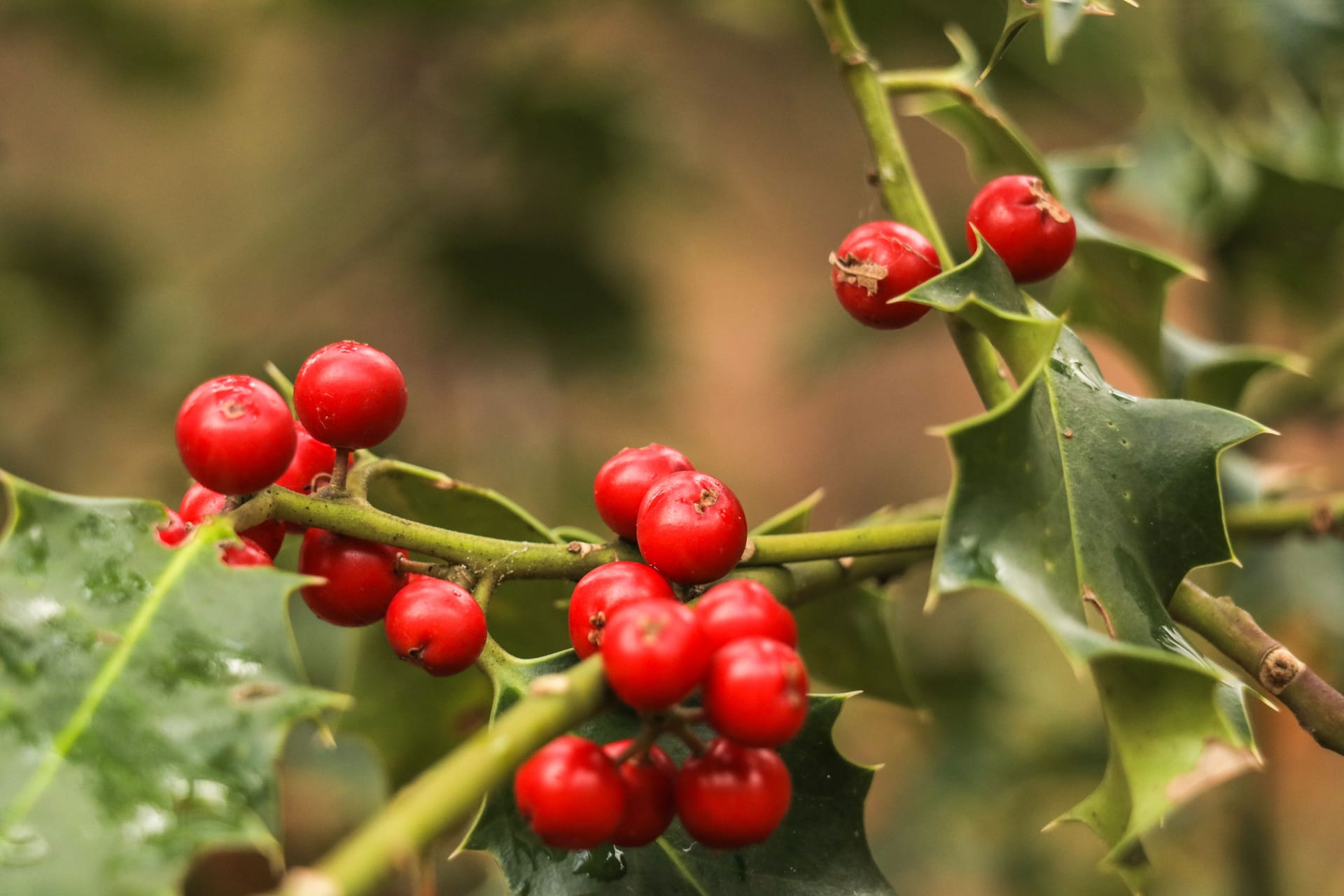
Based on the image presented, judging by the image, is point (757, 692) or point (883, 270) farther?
point (883, 270)

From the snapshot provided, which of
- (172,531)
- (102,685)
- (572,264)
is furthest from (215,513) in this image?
(572,264)

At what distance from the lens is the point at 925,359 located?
398 cm

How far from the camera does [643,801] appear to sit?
56cm

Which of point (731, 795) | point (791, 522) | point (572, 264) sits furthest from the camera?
point (572, 264)

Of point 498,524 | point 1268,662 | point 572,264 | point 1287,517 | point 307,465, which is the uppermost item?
point 307,465

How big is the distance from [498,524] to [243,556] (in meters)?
0.22

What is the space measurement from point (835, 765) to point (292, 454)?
0.38 m

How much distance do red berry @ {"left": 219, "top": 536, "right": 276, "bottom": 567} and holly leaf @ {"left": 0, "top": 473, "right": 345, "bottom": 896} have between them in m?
0.01

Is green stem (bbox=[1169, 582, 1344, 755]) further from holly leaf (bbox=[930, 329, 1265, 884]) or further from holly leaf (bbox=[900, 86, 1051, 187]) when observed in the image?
holly leaf (bbox=[900, 86, 1051, 187])

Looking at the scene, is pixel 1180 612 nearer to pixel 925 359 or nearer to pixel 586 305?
pixel 586 305

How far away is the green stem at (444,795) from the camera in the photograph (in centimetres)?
39

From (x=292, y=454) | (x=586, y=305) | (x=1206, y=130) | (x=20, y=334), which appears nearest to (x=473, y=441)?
(x=586, y=305)

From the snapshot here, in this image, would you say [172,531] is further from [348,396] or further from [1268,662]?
[1268,662]

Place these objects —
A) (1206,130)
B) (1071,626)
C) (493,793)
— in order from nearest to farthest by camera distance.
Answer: (1071,626), (493,793), (1206,130)
